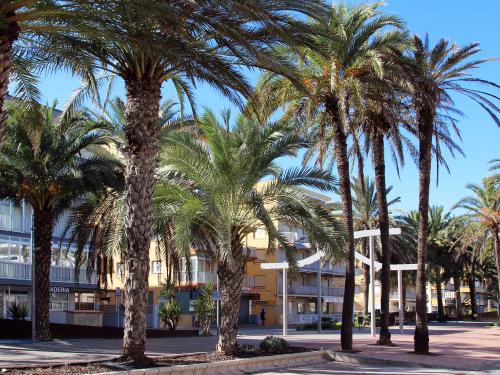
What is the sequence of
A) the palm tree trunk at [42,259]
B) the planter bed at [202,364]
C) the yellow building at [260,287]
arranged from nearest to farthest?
the planter bed at [202,364] < the palm tree trunk at [42,259] < the yellow building at [260,287]

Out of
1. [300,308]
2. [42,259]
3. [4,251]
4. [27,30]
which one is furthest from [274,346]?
[300,308]

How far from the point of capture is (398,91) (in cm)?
2203

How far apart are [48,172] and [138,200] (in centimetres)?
971

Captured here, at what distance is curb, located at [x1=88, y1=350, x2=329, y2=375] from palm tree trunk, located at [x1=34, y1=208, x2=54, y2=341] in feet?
34.2

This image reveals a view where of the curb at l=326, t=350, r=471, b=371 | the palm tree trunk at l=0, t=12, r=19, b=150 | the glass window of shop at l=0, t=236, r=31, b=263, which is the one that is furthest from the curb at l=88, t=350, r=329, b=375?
the glass window of shop at l=0, t=236, r=31, b=263

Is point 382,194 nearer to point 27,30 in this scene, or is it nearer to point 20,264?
point 27,30

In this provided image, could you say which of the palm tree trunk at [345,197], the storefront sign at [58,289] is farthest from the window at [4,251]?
the palm tree trunk at [345,197]

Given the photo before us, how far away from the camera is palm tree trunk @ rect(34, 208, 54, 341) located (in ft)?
77.9

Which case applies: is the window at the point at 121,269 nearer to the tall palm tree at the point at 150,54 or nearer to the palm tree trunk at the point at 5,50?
the tall palm tree at the point at 150,54

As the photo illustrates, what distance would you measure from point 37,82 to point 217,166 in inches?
218

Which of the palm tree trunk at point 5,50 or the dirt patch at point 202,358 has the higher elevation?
the palm tree trunk at point 5,50

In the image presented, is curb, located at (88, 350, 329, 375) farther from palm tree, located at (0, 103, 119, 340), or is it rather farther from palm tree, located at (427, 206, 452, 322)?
palm tree, located at (427, 206, 452, 322)

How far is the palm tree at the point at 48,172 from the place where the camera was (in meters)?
22.4

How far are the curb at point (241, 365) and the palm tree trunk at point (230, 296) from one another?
1.02 meters
